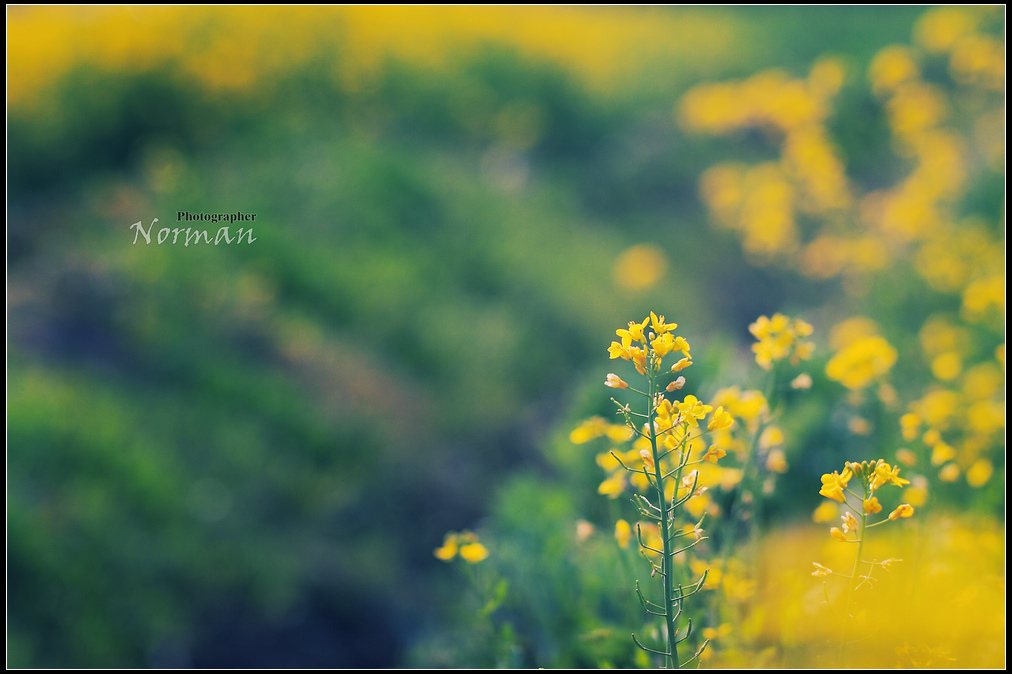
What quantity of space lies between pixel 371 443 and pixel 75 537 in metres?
1.04

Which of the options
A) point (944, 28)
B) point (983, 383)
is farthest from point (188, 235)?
point (944, 28)

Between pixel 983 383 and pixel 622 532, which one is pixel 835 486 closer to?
pixel 622 532

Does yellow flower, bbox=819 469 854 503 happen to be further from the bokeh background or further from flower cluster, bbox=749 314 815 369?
the bokeh background

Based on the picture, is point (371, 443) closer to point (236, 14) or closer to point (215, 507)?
point (215, 507)

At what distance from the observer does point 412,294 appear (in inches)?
116

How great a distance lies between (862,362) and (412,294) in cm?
202

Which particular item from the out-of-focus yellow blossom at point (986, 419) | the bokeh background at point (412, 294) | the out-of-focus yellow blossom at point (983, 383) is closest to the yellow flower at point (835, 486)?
the bokeh background at point (412, 294)

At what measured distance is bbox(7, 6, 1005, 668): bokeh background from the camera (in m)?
1.85

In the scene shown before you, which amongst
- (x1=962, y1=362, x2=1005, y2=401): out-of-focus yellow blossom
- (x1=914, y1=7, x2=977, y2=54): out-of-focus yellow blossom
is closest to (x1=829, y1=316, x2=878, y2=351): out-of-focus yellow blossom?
(x1=962, y1=362, x2=1005, y2=401): out-of-focus yellow blossom

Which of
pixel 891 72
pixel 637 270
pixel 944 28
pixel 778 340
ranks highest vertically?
pixel 944 28

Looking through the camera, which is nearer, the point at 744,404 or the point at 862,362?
the point at 744,404

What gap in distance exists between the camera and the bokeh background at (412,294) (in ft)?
6.06

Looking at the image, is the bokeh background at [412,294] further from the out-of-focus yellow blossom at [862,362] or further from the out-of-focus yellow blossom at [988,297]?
the out-of-focus yellow blossom at [862,362]

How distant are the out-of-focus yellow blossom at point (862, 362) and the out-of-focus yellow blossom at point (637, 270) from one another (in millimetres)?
2008
